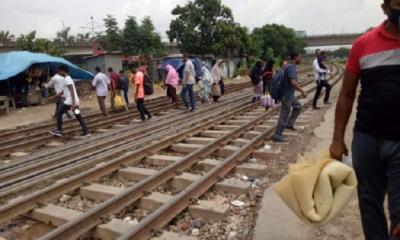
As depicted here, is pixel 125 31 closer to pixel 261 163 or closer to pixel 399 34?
pixel 261 163

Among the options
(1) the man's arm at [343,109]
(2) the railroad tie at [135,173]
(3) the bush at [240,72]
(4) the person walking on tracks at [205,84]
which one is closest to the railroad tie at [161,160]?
(2) the railroad tie at [135,173]

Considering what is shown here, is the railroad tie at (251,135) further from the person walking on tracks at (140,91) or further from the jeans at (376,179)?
the jeans at (376,179)

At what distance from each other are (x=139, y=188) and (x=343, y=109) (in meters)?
3.19

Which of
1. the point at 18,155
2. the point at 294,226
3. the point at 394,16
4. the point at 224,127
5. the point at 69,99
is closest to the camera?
the point at 394,16

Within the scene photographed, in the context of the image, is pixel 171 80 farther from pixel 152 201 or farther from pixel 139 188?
pixel 152 201

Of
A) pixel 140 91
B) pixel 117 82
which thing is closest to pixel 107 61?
pixel 117 82

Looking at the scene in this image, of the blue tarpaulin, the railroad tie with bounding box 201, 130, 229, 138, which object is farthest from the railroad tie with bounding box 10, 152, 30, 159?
the blue tarpaulin

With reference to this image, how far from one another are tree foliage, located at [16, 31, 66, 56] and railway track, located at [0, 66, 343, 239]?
2426 cm

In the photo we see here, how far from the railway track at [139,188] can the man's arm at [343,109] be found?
6.85 ft

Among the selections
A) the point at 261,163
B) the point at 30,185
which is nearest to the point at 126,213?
the point at 30,185

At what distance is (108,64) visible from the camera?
95.8 ft

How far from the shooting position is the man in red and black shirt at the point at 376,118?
2.66m

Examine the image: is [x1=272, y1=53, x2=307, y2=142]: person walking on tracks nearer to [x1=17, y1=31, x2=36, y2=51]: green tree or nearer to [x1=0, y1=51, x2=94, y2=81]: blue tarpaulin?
[x1=0, y1=51, x2=94, y2=81]: blue tarpaulin

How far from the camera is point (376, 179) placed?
2.90m
